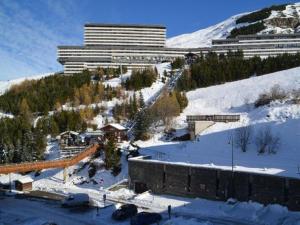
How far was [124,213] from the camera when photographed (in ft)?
119

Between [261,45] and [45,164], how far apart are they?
379 feet

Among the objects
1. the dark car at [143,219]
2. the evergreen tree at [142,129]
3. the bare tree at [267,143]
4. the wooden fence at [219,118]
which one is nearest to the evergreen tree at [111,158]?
the evergreen tree at [142,129]

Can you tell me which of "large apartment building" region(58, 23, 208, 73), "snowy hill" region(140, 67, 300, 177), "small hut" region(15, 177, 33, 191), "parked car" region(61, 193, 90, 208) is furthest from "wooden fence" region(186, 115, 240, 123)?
"large apartment building" region(58, 23, 208, 73)

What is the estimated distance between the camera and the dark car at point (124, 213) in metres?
35.8

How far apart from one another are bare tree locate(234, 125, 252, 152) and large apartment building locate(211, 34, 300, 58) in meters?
96.1

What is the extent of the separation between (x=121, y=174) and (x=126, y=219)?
21.3 m

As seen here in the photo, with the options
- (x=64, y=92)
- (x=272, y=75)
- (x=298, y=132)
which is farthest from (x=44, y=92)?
(x=298, y=132)

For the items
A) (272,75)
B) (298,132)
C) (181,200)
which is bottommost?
(181,200)

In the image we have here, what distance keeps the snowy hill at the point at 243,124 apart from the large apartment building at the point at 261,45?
57.4 metres

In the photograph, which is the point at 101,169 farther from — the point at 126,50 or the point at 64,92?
the point at 126,50

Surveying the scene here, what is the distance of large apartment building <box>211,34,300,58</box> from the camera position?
6122 inches

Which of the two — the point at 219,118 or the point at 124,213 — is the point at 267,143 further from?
the point at 124,213

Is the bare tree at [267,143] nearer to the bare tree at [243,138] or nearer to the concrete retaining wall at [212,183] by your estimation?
the bare tree at [243,138]

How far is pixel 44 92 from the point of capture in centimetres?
11419
